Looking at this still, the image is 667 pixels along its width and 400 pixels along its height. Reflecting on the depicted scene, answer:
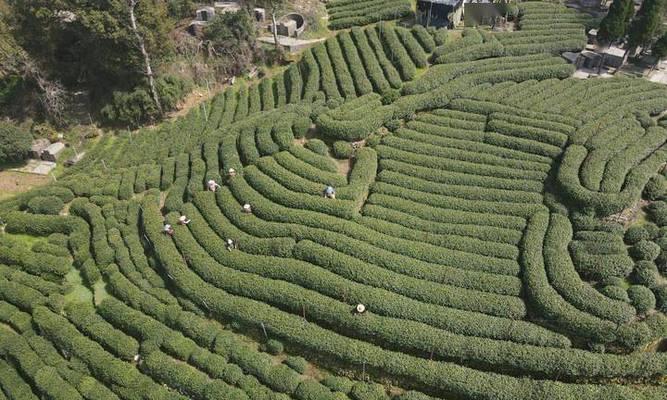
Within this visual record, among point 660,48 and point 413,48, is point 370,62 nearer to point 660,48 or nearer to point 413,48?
point 413,48

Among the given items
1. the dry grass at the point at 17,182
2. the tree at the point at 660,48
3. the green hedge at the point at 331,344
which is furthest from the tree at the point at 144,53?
the tree at the point at 660,48

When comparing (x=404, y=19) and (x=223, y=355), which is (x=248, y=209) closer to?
(x=223, y=355)

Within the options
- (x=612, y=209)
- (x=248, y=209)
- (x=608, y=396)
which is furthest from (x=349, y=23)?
(x=608, y=396)

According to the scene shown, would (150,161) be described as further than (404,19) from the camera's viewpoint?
No

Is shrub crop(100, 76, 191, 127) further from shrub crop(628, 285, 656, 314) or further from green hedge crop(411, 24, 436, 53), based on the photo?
shrub crop(628, 285, 656, 314)

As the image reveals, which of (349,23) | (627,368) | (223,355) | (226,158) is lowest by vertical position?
(223,355)
